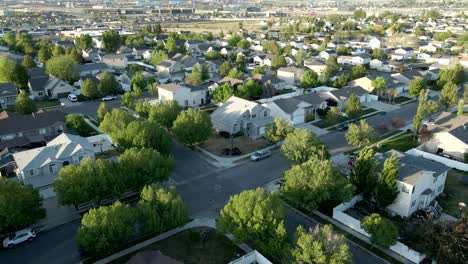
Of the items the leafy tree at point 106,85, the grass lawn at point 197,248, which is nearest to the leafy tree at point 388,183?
the grass lawn at point 197,248

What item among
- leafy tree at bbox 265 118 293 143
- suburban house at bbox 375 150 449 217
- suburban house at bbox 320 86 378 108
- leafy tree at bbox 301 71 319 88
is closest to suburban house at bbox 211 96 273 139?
leafy tree at bbox 265 118 293 143

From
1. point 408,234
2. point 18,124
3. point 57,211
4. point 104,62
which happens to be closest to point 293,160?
point 408,234

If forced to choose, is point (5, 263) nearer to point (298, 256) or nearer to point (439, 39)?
point (298, 256)

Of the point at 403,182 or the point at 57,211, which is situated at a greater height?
the point at 403,182

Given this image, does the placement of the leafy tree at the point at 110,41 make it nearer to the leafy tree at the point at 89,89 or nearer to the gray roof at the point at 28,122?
the leafy tree at the point at 89,89

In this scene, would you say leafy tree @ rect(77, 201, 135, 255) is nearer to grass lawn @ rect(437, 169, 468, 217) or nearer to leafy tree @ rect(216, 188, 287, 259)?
leafy tree @ rect(216, 188, 287, 259)

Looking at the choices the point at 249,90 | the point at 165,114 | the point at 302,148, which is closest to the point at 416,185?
the point at 302,148
